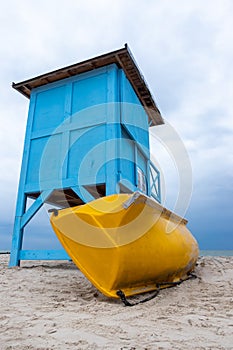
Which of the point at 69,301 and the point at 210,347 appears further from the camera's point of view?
the point at 69,301

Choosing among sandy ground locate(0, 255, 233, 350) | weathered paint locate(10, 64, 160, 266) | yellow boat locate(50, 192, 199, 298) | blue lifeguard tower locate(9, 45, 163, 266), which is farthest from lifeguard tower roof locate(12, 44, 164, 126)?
sandy ground locate(0, 255, 233, 350)

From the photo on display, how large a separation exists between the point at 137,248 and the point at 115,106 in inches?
167

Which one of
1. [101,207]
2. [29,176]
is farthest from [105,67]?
[101,207]

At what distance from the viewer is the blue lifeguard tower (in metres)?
5.76

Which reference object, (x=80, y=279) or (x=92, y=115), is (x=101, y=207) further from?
(x=92, y=115)

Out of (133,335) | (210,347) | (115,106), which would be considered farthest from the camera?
(115,106)

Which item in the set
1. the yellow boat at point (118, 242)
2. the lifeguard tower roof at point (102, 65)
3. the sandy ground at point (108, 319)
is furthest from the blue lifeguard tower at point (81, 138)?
the sandy ground at point (108, 319)

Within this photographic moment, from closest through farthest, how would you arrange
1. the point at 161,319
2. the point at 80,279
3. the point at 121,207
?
the point at 161,319
the point at 121,207
the point at 80,279

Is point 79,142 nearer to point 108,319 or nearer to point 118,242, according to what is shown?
point 118,242

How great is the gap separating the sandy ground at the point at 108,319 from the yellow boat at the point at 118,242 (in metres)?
0.23

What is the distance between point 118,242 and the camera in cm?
255

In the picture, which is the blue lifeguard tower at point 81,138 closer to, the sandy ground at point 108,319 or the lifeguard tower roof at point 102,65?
the lifeguard tower roof at point 102,65

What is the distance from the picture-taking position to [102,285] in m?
2.60

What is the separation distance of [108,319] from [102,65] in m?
6.14
